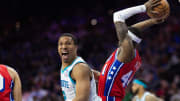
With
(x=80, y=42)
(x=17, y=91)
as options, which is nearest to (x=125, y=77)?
(x=17, y=91)

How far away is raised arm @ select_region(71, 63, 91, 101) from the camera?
11.3 ft

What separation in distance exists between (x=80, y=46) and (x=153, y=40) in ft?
9.78

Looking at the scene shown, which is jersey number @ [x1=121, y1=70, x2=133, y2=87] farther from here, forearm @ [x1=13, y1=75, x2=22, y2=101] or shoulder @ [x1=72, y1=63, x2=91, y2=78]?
forearm @ [x1=13, y1=75, x2=22, y2=101]

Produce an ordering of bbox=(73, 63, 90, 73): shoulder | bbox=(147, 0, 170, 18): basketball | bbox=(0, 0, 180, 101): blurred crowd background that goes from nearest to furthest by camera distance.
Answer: bbox=(147, 0, 170, 18): basketball, bbox=(73, 63, 90, 73): shoulder, bbox=(0, 0, 180, 101): blurred crowd background

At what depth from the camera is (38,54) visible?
13.0m

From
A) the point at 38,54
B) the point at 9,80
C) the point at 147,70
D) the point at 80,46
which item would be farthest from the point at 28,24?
the point at 9,80

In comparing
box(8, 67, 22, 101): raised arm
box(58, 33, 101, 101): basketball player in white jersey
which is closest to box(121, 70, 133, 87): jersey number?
box(58, 33, 101, 101): basketball player in white jersey

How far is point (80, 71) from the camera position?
3498mm

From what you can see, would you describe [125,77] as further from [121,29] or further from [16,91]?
[16,91]

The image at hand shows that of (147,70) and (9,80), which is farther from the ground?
(9,80)

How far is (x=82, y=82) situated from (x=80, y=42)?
9092 millimetres

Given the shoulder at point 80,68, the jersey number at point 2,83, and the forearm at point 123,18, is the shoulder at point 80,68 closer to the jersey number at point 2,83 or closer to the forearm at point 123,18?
the forearm at point 123,18

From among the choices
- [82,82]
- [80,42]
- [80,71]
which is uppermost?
[80,71]

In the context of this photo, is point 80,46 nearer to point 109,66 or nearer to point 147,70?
point 147,70
